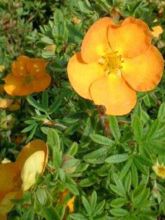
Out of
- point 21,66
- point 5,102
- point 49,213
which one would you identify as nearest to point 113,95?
point 49,213

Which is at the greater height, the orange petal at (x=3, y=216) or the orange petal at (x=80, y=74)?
the orange petal at (x=80, y=74)

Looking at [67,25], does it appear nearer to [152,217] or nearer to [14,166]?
[14,166]

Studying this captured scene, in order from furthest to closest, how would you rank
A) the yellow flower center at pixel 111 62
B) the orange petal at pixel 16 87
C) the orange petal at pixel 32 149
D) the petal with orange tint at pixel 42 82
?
the orange petal at pixel 16 87
the petal with orange tint at pixel 42 82
the yellow flower center at pixel 111 62
the orange petal at pixel 32 149

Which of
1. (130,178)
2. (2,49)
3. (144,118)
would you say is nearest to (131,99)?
(144,118)

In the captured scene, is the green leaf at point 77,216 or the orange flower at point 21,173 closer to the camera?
the orange flower at point 21,173

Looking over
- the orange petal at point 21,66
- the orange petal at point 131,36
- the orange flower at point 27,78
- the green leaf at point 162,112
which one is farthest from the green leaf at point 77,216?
the orange petal at point 21,66

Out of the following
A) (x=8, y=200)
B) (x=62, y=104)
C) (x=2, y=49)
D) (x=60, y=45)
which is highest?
(x=60, y=45)

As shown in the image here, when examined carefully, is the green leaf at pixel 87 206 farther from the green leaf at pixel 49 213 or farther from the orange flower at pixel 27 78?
the orange flower at pixel 27 78

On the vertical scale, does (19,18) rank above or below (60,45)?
below

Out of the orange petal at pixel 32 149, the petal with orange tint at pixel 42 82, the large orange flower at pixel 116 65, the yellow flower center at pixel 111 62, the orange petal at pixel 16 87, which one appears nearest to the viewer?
the orange petal at pixel 32 149
